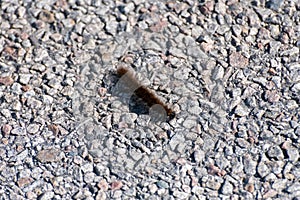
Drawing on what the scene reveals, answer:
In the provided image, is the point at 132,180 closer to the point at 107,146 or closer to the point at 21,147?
the point at 107,146

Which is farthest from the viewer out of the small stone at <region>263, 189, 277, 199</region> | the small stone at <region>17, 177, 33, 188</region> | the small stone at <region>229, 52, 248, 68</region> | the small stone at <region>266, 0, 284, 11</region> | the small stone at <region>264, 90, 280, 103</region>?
the small stone at <region>266, 0, 284, 11</region>

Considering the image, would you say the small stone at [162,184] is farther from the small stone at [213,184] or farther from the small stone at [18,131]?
the small stone at [18,131]

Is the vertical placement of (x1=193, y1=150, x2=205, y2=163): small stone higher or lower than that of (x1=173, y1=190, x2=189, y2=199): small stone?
higher

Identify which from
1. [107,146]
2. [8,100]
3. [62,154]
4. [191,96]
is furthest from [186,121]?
[8,100]

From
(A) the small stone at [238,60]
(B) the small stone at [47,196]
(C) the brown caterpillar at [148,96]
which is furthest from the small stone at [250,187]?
(B) the small stone at [47,196]

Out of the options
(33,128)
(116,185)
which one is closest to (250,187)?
(116,185)

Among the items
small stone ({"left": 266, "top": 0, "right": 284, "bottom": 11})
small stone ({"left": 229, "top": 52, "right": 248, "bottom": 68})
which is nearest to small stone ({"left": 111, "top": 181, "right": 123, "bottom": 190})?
small stone ({"left": 229, "top": 52, "right": 248, "bottom": 68})

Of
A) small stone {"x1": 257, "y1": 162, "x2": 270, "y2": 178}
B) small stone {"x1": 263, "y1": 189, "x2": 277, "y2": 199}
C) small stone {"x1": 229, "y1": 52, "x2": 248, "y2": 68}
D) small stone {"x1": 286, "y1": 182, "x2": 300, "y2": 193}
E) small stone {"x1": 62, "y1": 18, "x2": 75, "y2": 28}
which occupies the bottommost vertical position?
small stone {"x1": 62, "y1": 18, "x2": 75, "y2": 28}

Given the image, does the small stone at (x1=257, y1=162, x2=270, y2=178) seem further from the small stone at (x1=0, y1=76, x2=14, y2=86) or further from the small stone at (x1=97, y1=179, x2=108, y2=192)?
the small stone at (x1=0, y1=76, x2=14, y2=86)
